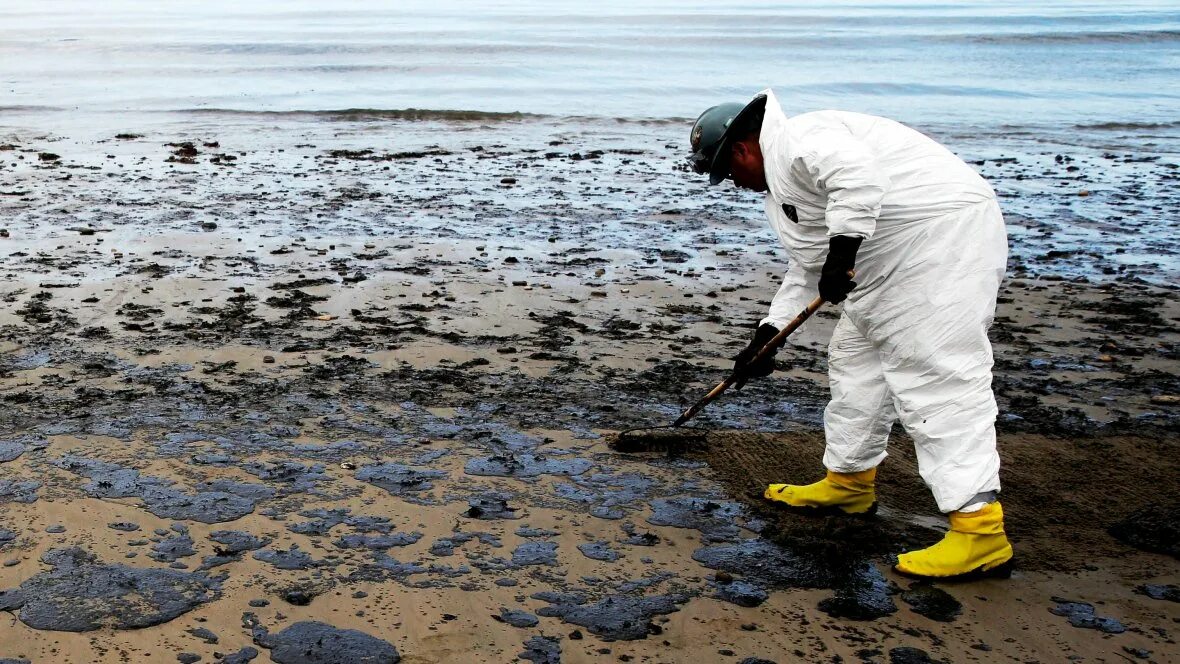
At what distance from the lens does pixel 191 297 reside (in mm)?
6453

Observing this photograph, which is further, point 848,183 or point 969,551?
point 969,551

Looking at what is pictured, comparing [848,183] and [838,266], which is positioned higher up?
[848,183]

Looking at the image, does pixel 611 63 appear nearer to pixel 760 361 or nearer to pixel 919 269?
pixel 760 361

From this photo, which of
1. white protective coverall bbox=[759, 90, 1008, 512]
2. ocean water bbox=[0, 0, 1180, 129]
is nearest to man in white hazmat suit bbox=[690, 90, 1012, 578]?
white protective coverall bbox=[759, 90, 1008, 512]

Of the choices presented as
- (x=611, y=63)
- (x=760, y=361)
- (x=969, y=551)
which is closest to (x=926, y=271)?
(x=760, y=361)

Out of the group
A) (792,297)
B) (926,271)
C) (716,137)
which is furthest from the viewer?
(792,297)

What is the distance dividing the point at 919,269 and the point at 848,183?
0.42 metres

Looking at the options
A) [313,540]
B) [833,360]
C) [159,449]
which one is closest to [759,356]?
[833,360]

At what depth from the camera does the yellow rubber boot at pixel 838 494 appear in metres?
4.02

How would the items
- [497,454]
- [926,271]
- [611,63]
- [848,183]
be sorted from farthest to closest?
[611,63] < [497,454] < [926,271] < [848,183]

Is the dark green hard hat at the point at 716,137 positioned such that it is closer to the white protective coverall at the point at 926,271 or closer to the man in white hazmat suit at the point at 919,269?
the man in white hazmat suit at the point at 919,269

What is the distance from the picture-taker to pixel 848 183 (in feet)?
10.6

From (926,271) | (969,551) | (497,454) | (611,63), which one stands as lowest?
(497,454)

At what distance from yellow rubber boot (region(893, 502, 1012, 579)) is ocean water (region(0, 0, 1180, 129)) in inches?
548
